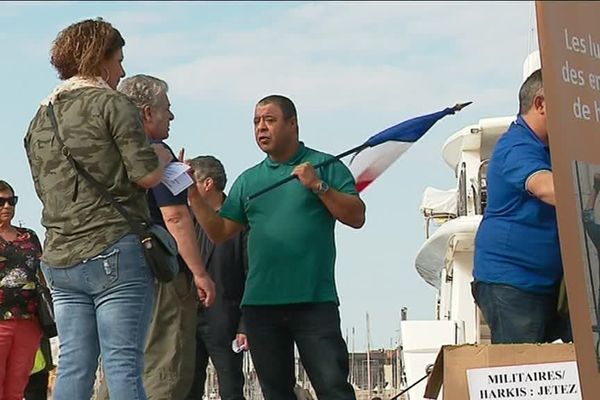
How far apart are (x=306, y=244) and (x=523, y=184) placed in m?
1.17

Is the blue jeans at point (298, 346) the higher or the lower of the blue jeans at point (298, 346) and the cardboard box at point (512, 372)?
the higher

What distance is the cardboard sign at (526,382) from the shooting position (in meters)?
5.52

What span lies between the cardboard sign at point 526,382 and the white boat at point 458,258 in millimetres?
4639

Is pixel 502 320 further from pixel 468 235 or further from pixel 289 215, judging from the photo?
pixel 468 235

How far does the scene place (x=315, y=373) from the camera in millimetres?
6406

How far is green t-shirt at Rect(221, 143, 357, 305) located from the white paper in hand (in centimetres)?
66

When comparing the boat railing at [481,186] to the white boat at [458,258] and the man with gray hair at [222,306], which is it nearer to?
the white boat at [458,258]

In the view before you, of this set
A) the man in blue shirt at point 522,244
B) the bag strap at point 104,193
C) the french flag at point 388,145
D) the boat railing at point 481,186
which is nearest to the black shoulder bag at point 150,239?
the bag strap at point 104,193

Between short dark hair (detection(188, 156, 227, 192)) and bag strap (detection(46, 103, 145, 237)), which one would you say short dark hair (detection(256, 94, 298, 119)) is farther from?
bag strap (detection(46, 103, 145, 237))

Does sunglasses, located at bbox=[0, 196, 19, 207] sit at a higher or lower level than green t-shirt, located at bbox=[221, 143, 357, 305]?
higher

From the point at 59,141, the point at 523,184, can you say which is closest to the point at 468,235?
the point at 523,184

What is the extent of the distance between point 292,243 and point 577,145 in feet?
8.29

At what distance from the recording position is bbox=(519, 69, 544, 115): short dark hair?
5.98 m

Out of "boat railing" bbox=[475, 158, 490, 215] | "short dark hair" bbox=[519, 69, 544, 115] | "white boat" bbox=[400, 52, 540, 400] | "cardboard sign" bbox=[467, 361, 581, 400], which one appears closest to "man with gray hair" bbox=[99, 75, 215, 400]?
"cardboard sign" bbox=[467, 361, 581, 400]
